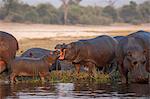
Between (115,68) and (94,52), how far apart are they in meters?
0.70

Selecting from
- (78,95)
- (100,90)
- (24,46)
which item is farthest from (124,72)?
(24,46)

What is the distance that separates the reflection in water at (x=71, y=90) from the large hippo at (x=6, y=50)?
1200 mm

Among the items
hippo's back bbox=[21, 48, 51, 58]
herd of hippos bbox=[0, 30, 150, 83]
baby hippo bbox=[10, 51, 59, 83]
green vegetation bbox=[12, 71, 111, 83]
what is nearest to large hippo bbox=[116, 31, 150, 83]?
herd of hippos bbox=[0, 30, 150, 83]

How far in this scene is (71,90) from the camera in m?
11.3

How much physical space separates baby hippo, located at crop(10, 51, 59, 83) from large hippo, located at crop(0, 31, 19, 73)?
0.46 m

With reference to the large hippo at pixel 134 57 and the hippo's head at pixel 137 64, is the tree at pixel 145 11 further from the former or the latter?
the hippo's head at pixel 137 64

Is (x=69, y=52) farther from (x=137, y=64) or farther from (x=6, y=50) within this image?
(x=137, y=64)

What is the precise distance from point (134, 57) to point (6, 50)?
324cm

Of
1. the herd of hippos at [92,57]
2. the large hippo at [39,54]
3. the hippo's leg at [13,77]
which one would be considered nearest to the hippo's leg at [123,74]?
the herd of hippos at [92,57]

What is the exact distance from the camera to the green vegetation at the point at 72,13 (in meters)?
50.7

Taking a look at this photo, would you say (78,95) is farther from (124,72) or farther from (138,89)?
(124,72)

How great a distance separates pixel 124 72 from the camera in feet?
41.5

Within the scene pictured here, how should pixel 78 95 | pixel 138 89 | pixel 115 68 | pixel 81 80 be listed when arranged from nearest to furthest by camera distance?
1. pixel 78 95
2. pixel 138 89
3. pixel 81 80
4. pixel 115 68

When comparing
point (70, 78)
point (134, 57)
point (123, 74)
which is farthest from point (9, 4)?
point (134, 57)
